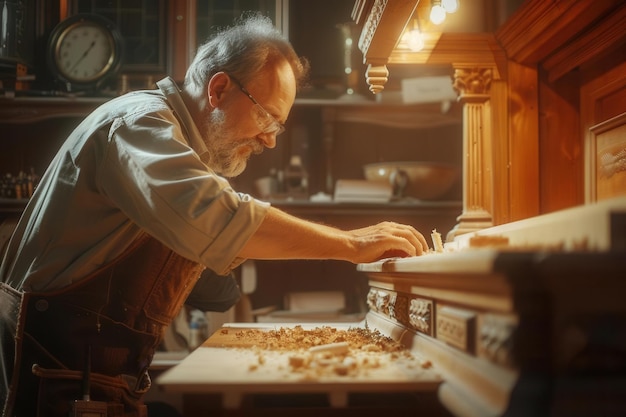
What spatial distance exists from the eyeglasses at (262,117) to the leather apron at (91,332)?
1.92 feet

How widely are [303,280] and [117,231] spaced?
2350mm

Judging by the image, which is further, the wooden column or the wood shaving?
the wooden column

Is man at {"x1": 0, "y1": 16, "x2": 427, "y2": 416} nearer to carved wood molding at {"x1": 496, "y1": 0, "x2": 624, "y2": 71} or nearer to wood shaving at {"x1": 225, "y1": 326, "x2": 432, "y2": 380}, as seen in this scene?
wood shaving at {"x1": 225, "y1": 326, "x2": 432, "y2": 380}

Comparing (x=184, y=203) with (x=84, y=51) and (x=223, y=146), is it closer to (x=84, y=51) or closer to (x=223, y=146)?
(x=223, y=146)

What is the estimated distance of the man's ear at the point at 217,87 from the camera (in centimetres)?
197

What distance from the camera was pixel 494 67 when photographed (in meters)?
2.37

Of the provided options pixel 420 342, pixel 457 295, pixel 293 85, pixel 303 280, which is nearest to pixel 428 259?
pixel 457 295

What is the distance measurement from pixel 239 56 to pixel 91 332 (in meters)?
0.98

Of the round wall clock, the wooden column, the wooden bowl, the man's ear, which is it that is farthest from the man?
the round wall clock

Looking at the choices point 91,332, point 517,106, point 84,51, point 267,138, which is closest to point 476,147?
point 517,106

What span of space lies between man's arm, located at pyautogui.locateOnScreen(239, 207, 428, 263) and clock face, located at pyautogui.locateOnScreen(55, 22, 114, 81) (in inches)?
99.0

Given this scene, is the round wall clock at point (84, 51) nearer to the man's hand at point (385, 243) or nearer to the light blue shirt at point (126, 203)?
the light blue shirt at point (126, 203)

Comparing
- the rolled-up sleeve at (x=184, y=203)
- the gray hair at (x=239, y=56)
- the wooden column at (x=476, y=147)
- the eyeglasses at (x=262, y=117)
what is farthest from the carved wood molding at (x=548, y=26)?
the rolled-up sleeve at (x=184, y=203)

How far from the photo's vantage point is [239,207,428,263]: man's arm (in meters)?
1.42
